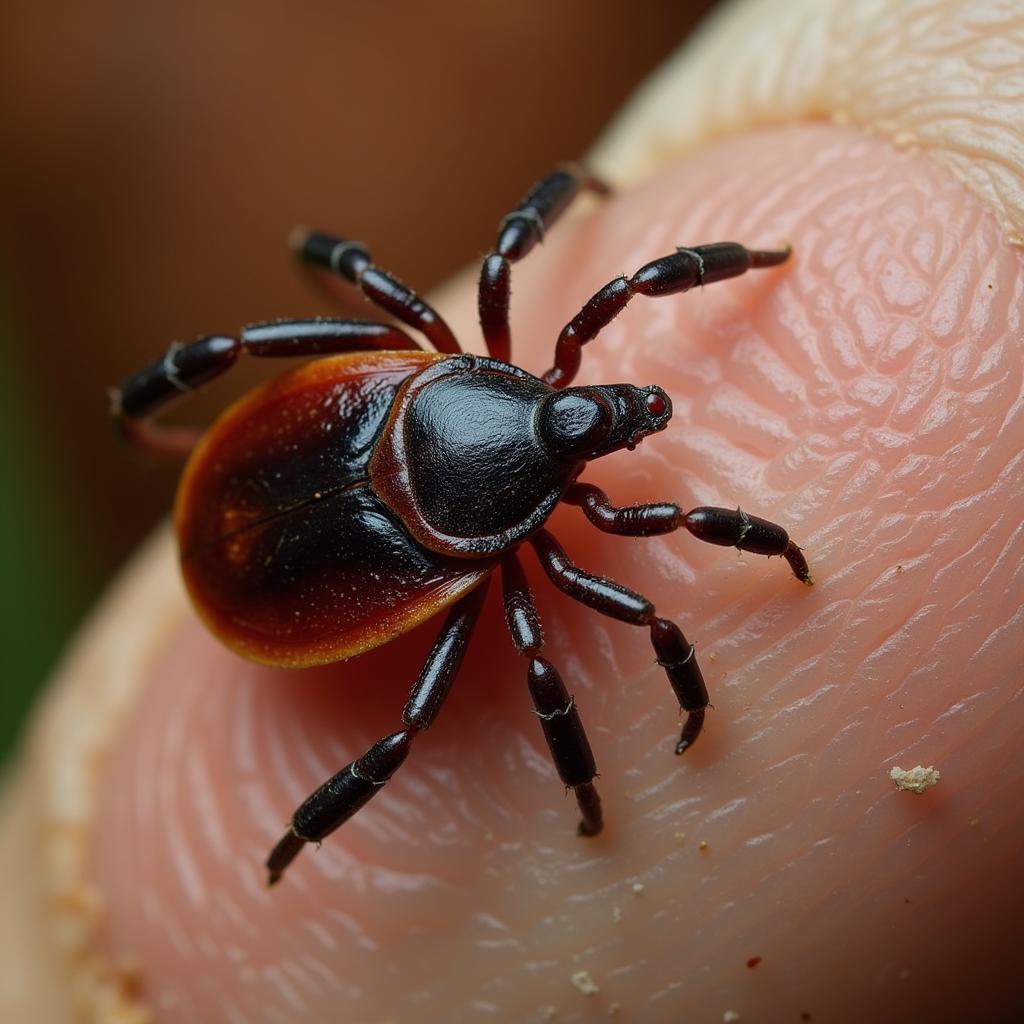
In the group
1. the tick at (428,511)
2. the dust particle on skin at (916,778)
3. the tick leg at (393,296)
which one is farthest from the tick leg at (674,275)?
the dust particle on skin at (916,778)

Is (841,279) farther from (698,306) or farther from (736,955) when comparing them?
(736,955)

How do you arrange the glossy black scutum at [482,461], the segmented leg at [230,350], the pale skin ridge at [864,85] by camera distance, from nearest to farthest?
Result: the pale skin ridge at [864,85] → the glossy black scutum at [482,461] → the segmented leg at [230,350]

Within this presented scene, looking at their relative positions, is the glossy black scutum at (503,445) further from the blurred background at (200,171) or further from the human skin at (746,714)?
the blurred background at (200,171)

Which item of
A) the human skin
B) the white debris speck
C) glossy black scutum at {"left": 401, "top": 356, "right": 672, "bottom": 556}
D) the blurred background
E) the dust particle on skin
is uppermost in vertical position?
the blurred background

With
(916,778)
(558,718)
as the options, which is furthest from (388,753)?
(916,778)

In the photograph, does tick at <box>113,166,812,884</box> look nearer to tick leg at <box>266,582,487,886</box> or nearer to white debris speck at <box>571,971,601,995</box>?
tick leg at <box>266,582,487,886</box>

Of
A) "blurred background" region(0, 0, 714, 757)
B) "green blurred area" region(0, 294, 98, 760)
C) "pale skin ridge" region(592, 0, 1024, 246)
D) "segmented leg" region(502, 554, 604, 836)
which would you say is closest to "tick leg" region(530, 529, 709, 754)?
"segmented leg" region(502, 554, 604, 836)

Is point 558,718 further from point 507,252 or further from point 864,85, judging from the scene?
point 864,85
